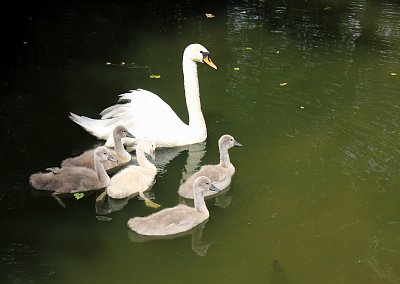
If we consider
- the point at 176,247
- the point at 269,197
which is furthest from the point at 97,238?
the point at 269,197

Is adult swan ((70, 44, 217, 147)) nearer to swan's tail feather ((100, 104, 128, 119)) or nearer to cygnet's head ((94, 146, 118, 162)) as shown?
swan's tail feather ((100, 104, 128, 119))

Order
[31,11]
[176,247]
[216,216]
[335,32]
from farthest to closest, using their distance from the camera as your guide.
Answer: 1. [31,11]
2. [335,32]
3. [216,216]
4. [176,247]

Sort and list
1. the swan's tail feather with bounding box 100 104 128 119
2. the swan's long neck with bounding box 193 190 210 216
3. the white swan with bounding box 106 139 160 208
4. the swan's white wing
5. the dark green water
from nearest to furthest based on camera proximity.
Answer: the dark green water < the swan's long neck with bounding box 193 190 210 216 < the white swan with bounding box 106 139 160 208 < the swan's white wing < the swan's tail feather with bounding box 100 104 128 119

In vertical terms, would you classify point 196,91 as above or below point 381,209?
above

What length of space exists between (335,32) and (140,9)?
379 cm

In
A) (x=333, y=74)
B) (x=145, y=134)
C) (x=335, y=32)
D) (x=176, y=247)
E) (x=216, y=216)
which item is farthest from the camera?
(x=335, y=32)

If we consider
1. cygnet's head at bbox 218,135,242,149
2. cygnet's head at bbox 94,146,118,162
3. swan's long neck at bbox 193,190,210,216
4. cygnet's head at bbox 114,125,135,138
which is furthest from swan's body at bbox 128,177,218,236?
cygnet's head at bbox 114,125,135,138

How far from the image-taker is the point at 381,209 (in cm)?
533

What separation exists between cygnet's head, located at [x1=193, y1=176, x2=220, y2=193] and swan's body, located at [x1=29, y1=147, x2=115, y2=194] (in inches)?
37.3

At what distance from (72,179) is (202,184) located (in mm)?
1205

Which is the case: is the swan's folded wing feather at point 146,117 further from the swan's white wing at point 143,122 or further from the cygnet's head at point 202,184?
the cygnet's head at point 202,184

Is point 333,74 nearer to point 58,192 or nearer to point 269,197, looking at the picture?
point 269,197

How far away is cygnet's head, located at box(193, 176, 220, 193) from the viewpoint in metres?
5.06

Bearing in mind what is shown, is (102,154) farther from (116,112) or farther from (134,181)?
(116,112)
